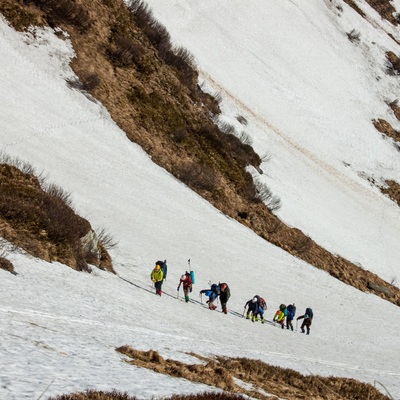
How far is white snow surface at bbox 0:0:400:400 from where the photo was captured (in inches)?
340

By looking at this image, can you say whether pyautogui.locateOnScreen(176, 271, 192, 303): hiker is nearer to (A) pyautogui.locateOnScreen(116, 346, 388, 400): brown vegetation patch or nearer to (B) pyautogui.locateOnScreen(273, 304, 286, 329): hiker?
(B) pyautogui.locateOnScreen(273, 304, 286, 329): hiker

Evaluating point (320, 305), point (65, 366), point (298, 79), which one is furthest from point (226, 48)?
point (65, 366)

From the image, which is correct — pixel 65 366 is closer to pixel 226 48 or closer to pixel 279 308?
pixel 279 308

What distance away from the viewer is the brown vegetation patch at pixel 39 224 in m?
13.0

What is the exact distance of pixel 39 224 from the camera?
45.3ft

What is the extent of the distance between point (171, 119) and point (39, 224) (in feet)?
72.4

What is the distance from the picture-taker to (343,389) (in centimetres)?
1108

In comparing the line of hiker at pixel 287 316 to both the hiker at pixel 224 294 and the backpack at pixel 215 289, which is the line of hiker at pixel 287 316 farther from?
the backpack at pixel 215 289

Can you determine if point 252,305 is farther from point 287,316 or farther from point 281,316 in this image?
point 287,316

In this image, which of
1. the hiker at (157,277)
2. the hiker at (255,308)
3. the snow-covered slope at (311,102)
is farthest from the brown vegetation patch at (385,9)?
the hiker at (157,277)

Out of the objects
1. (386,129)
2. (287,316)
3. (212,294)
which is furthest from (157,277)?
(386,129)

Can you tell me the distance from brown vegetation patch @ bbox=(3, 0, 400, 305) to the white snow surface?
4.87 ft

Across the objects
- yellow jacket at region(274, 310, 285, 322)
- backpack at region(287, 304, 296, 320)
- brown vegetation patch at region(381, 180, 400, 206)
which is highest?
brown vegetation patch at region(381, 180, 400, 206)

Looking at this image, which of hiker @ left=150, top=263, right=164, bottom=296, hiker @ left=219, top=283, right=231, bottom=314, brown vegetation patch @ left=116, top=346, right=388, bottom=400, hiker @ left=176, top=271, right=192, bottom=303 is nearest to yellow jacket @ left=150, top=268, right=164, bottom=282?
hiker @ left=150, top=263, right=164, bottom=296
